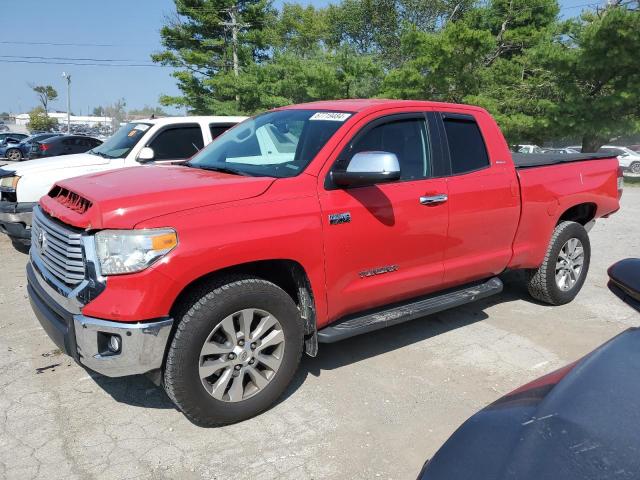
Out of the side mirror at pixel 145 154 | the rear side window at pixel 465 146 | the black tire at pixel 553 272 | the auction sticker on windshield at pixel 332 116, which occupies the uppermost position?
the auction sticker on windshield at pixel 332 116

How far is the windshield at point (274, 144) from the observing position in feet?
11.7

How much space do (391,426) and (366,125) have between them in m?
1.99

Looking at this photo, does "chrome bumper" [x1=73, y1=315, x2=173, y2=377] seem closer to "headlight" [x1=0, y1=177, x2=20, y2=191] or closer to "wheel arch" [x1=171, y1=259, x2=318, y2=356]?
"wheel arch" [x1=171, y1=259, x2=318, y2=356]

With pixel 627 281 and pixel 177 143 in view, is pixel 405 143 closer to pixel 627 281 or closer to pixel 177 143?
pixel 627 281

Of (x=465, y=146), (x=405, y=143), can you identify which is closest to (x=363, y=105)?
(x=405, y=143)

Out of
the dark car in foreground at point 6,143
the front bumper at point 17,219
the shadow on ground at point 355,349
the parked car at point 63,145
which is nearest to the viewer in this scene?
the shadow on ground at point 355,349

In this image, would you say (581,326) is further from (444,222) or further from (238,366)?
(238,366)

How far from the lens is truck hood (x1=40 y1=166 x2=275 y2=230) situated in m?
2.78

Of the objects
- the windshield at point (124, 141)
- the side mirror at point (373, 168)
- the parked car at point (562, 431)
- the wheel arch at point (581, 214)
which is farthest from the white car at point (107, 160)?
the parked car at point (562, 431)

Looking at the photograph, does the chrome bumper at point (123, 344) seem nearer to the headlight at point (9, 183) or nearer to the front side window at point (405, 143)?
the front side window at point (405, 143)

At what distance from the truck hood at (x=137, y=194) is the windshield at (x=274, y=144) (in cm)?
27

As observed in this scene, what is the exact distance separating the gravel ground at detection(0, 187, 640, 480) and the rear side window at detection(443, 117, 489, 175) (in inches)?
58.0

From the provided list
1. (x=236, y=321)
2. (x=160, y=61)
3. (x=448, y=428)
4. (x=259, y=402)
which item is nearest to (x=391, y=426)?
(x=448, y=428)

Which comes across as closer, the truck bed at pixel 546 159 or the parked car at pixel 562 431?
the parked car at pixel 562 431
